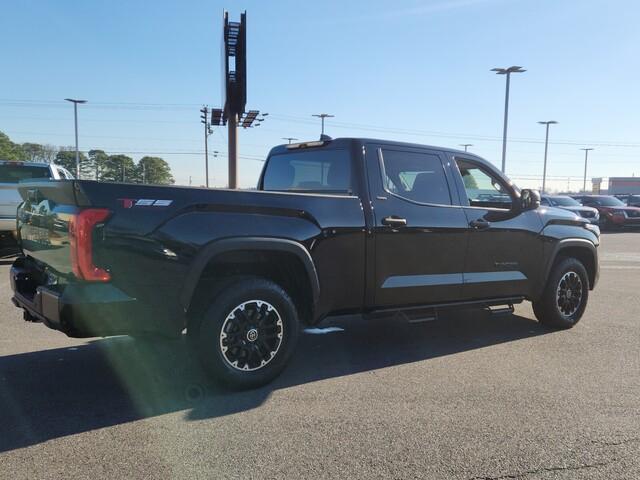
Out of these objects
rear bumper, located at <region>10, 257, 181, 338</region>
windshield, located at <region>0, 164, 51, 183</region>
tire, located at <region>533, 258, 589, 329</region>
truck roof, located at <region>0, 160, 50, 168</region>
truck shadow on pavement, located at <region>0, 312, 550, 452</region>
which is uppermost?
truck roof, located at <region>0, 160, 50, 168</region>

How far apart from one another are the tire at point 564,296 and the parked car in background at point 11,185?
9.11m

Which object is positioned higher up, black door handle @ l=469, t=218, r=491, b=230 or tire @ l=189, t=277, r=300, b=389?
black door handle @ l=469, t=218, r=491, b=230

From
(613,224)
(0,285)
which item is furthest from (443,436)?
(613,224)

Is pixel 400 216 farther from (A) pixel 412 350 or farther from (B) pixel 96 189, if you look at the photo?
(B) pixel 96 189

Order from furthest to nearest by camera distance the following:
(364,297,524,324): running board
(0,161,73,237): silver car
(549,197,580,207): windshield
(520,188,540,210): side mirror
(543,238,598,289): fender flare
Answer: (549,197,580,207): windshield → (0,161,73,237): silver car → (543,238,598,289): fender flare → (520,188,540,210): side mirror → (364,297,524,324): running board

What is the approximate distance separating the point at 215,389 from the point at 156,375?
64 cm

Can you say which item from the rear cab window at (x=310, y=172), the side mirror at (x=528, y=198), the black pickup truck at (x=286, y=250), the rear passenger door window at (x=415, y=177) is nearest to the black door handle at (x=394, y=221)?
the black pickup truck at (x=286, y=250)

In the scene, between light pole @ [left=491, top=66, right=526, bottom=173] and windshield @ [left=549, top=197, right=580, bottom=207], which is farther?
light pole @ [left=491, top=66, right=526, bottom=173]

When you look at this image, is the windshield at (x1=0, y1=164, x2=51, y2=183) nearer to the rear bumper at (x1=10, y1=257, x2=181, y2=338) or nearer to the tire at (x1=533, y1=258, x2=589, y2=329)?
the rear bumper at (x1=10, y1=257, x2=181, y2=338)

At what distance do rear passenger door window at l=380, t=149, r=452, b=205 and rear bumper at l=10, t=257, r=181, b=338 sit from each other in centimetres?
233

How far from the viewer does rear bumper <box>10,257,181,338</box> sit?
11.2 feet

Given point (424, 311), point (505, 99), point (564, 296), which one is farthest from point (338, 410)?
point (505, 99)

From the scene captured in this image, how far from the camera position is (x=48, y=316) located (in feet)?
11.8

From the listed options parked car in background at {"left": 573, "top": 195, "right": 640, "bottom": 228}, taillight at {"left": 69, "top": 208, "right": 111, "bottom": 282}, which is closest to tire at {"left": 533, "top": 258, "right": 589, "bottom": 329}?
taillight at {"left": 69, "top": 208, "right": 111, "bottom": 282}
